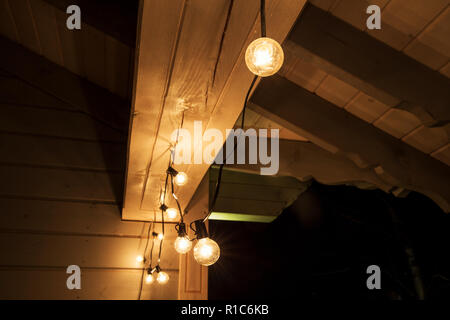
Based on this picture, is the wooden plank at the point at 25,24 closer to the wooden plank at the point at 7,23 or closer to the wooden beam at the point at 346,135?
the wooden plank at the point at 7,23

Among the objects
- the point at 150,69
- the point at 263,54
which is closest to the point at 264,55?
the point at 263,54

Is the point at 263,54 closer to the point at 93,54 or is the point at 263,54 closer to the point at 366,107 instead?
the point at 366,107

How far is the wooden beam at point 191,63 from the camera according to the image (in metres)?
1.18

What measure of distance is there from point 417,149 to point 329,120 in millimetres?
739

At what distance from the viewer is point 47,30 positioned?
3.02 m

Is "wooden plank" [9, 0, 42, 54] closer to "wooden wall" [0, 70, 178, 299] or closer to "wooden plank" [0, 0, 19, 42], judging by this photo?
"wooden plank" [0, 0, 19, 42]

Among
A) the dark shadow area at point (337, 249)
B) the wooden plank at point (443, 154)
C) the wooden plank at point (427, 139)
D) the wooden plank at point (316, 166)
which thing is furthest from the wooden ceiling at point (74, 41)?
the dark shadow area at point (337, 249)

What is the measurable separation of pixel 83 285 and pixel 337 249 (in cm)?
542

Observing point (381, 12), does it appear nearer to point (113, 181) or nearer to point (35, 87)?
point (113, 181)

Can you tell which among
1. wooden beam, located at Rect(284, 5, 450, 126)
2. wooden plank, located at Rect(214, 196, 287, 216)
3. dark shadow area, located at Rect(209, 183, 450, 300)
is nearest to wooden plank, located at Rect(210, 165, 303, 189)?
wooden plank, located at Rect(214, 196, 287, 216)

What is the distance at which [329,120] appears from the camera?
262 cm

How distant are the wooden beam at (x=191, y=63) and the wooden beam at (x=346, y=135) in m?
0.95

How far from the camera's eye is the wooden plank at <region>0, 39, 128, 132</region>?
11.2ft
